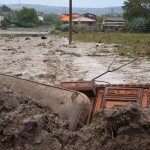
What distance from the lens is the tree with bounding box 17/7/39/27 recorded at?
247 ft

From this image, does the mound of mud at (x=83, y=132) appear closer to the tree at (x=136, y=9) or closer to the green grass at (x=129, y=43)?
the green grass at (x=129, y=43)

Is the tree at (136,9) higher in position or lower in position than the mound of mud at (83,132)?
lower

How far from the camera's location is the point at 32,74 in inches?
539

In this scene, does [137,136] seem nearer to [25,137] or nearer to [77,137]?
[77,137]

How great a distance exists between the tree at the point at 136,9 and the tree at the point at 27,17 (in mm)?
19539

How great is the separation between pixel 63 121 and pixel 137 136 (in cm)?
98

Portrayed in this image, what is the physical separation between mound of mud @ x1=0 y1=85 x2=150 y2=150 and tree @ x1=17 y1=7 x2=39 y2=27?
230 ft

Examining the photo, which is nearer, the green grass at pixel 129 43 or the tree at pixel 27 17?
the green grass at pixel 129 43

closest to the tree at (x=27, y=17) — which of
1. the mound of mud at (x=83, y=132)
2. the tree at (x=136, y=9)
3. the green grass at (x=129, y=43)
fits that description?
the tree at (x=136, y=9)

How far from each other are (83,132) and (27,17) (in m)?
73.2

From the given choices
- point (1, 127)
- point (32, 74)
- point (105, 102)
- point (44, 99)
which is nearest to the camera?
point (1, 127)

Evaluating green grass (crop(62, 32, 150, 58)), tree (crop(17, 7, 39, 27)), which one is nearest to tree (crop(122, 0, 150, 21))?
tree (crop(17, 7, 39, 27))

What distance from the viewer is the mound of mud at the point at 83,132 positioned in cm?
420

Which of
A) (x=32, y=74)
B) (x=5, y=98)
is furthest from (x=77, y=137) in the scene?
(x=32, y=74)
